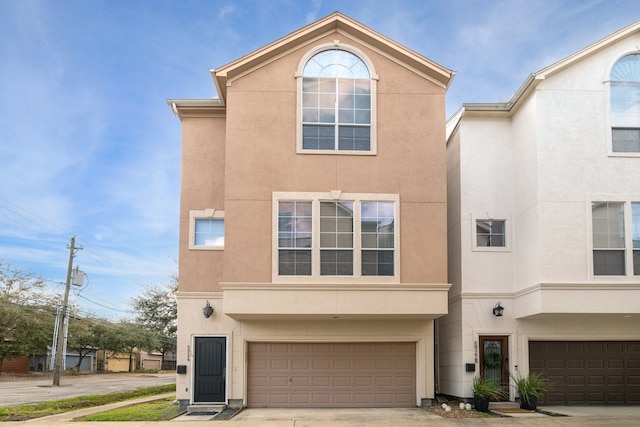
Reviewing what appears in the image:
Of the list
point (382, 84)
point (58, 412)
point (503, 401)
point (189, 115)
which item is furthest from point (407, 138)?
point (58, 412)

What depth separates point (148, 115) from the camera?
2159 centimetres

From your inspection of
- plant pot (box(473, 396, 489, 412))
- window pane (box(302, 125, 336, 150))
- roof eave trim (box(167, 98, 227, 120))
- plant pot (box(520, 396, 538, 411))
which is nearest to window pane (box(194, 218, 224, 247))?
roof eave trim (box(167, 98, 227, 120))

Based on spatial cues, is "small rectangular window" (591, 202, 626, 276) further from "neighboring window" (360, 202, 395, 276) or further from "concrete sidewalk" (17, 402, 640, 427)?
"neighboring window" (360, 202, 395, 276)

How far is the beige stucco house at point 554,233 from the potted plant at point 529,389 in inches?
13.5

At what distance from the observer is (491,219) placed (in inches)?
581

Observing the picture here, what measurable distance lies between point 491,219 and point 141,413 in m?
9.62

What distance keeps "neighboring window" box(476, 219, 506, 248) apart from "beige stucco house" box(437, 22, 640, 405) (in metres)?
0.03

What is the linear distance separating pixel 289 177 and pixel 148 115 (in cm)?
1023

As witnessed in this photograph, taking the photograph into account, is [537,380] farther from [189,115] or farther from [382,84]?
[189,115]

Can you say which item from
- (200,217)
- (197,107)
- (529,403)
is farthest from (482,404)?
(197,107)

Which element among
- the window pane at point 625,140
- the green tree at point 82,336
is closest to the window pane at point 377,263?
the window pane at point 625,140

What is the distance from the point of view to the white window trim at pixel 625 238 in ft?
42.5

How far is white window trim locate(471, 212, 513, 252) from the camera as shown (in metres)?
14.6

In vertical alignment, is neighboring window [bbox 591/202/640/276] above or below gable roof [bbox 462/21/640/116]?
below
